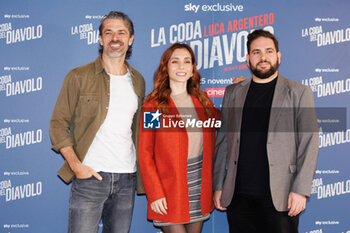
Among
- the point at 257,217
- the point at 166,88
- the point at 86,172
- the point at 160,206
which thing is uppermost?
the point at 166,88

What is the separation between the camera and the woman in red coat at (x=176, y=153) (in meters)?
2.16

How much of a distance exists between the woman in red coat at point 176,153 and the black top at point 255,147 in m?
0.25

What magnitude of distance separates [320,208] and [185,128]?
2.04 meters

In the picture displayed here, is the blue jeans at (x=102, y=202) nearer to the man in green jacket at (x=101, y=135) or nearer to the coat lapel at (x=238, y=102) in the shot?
the man in green jacket at (x=101, y=135)

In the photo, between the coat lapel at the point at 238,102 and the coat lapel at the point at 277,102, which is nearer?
the coat lapel at the point at 277,102

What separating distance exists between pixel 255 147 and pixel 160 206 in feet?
2.66

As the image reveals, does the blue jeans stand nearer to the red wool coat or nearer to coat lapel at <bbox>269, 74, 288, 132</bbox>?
the red wool coat

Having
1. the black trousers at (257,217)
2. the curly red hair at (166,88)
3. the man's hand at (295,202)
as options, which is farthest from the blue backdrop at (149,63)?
the man's hand at (295,202)

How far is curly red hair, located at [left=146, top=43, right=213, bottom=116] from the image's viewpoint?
7.55 ft

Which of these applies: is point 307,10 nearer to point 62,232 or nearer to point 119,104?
point 119,104

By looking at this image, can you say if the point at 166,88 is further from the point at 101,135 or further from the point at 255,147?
the point at 255,147

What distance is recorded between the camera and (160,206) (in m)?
2.16

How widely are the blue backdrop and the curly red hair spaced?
2.51ft

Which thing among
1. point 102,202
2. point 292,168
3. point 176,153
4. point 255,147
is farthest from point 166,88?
point 292,168
